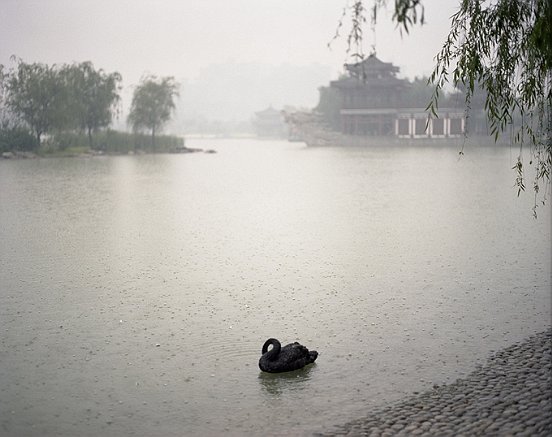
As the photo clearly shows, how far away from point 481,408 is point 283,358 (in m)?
1.24

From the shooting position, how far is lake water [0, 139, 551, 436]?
3.70 metres

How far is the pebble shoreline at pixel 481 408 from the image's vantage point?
3.14m

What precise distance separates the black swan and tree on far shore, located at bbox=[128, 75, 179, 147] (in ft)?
107

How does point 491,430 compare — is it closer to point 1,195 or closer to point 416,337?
point 416,337

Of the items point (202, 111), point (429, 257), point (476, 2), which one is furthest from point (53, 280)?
point (202, 111)

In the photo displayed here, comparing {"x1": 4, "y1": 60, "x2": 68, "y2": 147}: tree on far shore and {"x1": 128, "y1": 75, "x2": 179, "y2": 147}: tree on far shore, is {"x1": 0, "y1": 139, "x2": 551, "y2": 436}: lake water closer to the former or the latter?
{"x1": 4, "y1": 60, "x2": 68, "y2": 147}: tree on far shore

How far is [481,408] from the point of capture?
133 inches

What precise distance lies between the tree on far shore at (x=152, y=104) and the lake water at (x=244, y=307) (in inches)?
954

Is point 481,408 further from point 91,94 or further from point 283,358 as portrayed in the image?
point 91,94

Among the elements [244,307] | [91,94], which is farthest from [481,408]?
[91,94]

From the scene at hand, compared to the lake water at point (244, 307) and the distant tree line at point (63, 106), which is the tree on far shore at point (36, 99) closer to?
the distant tree line at point (63, 106)

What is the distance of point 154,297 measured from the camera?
5945 mm

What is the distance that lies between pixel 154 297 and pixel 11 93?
25.9 m

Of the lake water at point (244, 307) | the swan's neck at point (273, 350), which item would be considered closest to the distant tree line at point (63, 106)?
the lake water at point (244, 307)
